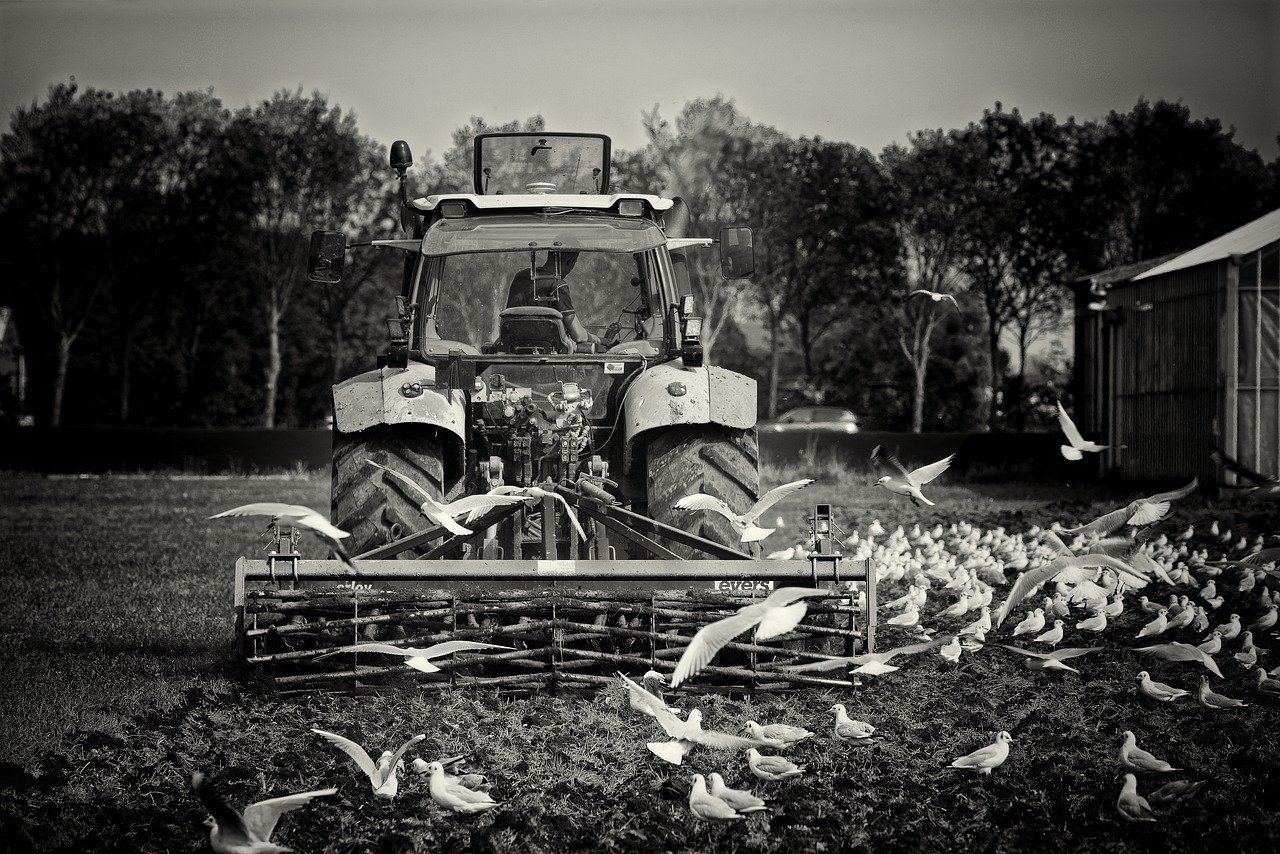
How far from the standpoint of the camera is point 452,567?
579 cm

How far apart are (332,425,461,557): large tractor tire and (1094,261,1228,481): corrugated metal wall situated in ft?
45.3

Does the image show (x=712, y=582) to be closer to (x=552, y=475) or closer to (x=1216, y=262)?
(x=552, y=475)

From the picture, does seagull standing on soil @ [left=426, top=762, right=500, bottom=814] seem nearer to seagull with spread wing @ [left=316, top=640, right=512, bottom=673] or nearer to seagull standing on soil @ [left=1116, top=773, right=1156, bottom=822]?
seagull with spread wing @ [left=316, top=640, right=512, bottom=673]

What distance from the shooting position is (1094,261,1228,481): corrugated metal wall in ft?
61.9

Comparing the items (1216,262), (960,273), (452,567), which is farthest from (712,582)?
(960,273)

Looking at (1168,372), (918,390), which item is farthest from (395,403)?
(918,390)

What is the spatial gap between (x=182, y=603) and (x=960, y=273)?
33503 millimetres

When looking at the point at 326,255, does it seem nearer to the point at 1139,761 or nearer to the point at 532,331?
the point at 532,331

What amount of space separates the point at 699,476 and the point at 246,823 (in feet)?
10.3

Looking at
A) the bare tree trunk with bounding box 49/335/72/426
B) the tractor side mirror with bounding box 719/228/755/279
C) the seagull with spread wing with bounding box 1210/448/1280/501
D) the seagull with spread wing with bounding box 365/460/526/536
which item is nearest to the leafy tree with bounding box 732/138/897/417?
the bare tree trunk with bounding box 49/335/72/426

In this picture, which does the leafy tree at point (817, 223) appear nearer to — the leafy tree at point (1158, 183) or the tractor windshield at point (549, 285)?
the leafy tree at point (1158, 183)

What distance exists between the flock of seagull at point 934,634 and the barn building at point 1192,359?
332 inches

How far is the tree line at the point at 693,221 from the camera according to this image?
36.7 meters

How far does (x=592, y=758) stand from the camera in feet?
16.6
